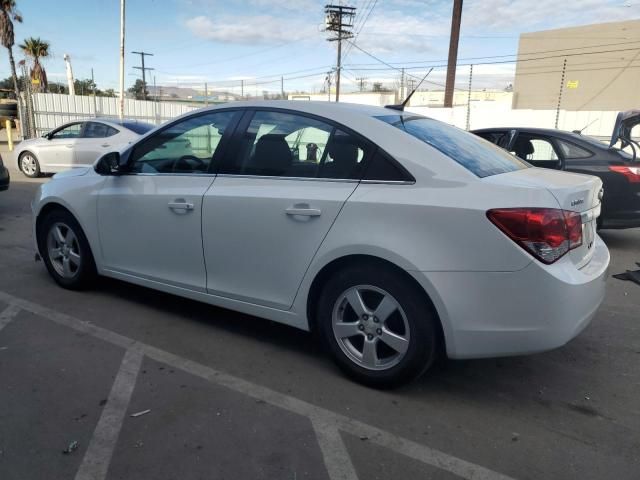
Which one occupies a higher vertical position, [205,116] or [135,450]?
[205,116]

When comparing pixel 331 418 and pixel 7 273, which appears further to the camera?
pixel 7 273

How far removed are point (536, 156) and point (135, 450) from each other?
21.7 ft

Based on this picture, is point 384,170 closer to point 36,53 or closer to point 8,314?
point 8,314

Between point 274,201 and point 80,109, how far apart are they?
23415 mm

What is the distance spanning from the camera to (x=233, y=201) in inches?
135

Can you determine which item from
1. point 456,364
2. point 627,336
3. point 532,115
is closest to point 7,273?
point 456,364

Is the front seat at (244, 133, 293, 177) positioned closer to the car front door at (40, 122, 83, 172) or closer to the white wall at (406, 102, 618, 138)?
the car front door at (40, 122, 83, 172)

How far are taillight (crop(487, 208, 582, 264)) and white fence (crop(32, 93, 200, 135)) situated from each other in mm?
18615

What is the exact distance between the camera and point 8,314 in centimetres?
413

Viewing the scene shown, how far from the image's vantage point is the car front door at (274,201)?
3121 millimetres

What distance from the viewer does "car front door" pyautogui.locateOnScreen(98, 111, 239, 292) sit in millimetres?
3688

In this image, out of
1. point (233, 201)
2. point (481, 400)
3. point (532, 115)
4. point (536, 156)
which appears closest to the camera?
point (481, 400)

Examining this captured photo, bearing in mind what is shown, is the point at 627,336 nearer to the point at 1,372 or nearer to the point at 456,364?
the point at 456,364

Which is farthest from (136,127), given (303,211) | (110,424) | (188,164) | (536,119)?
(536,119)
